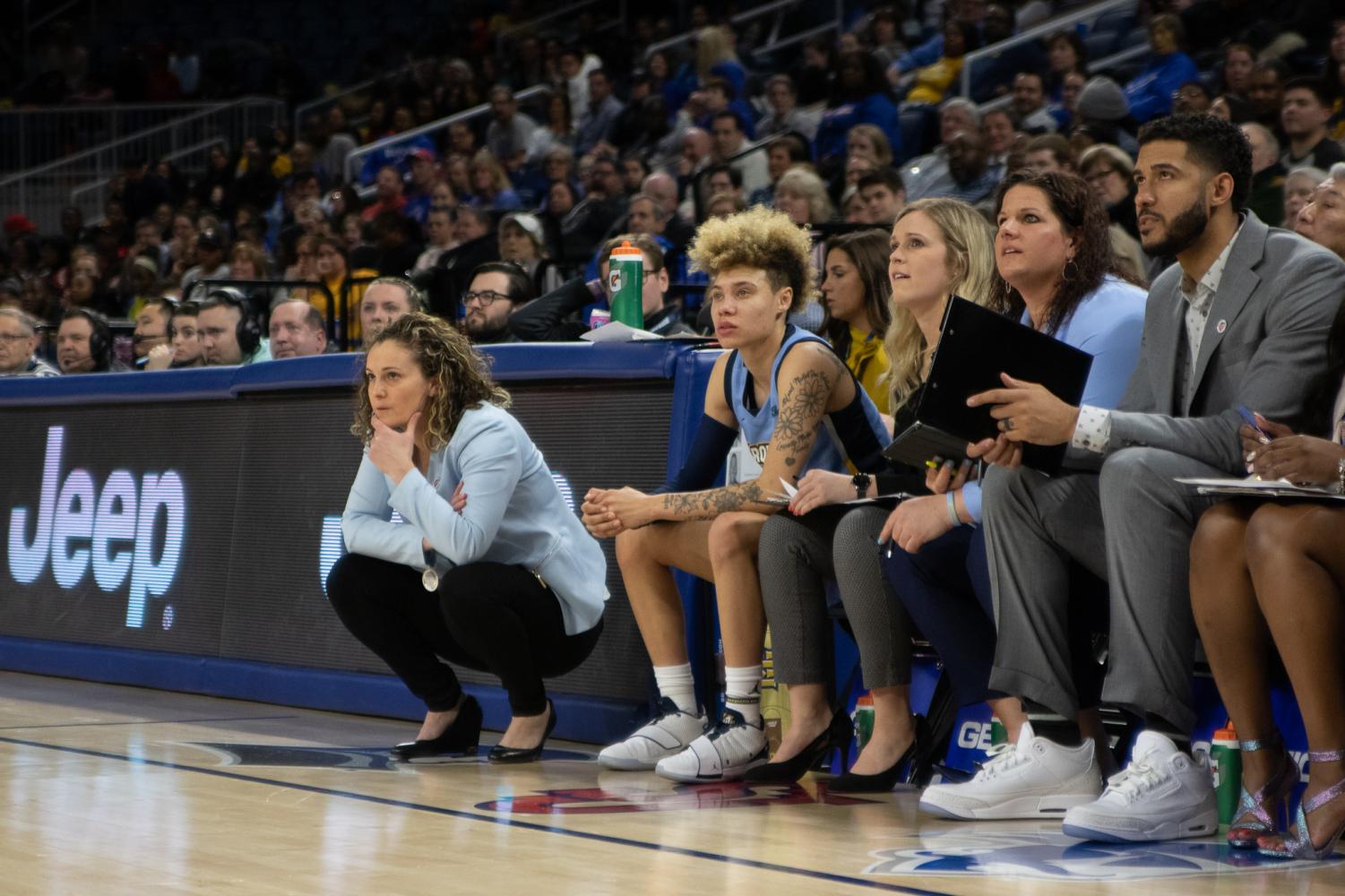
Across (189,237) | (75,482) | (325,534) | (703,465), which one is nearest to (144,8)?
(189,237)

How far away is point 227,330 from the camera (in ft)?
25.3

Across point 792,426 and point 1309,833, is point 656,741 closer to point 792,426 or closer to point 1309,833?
point 792,426

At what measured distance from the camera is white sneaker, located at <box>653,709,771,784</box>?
14.3 ft

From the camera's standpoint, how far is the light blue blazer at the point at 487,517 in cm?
461

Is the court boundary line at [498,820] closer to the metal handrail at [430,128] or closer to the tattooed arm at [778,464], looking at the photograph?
the tattooed arm at [778,464]

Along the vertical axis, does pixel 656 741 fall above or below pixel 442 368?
below

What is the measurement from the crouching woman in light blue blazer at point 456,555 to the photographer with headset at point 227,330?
2996mm

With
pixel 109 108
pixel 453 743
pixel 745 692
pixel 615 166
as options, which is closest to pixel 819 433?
pixel 745 692

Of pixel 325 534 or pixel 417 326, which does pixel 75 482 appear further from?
pixel 417 326

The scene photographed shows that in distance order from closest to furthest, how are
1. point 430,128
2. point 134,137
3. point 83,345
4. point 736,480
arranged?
point 736,480
point 83,345
point 430,128
point 134,137

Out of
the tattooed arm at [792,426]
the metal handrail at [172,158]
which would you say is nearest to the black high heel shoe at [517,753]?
the tattooed arm at [792,426]

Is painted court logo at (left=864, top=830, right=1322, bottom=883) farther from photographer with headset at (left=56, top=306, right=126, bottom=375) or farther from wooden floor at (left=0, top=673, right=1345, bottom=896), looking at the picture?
photographer with headset at (left=56, top=306, right=126, bottom=375)

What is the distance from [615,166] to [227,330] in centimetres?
425

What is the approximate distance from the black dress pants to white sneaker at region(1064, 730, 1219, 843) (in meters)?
1.68
